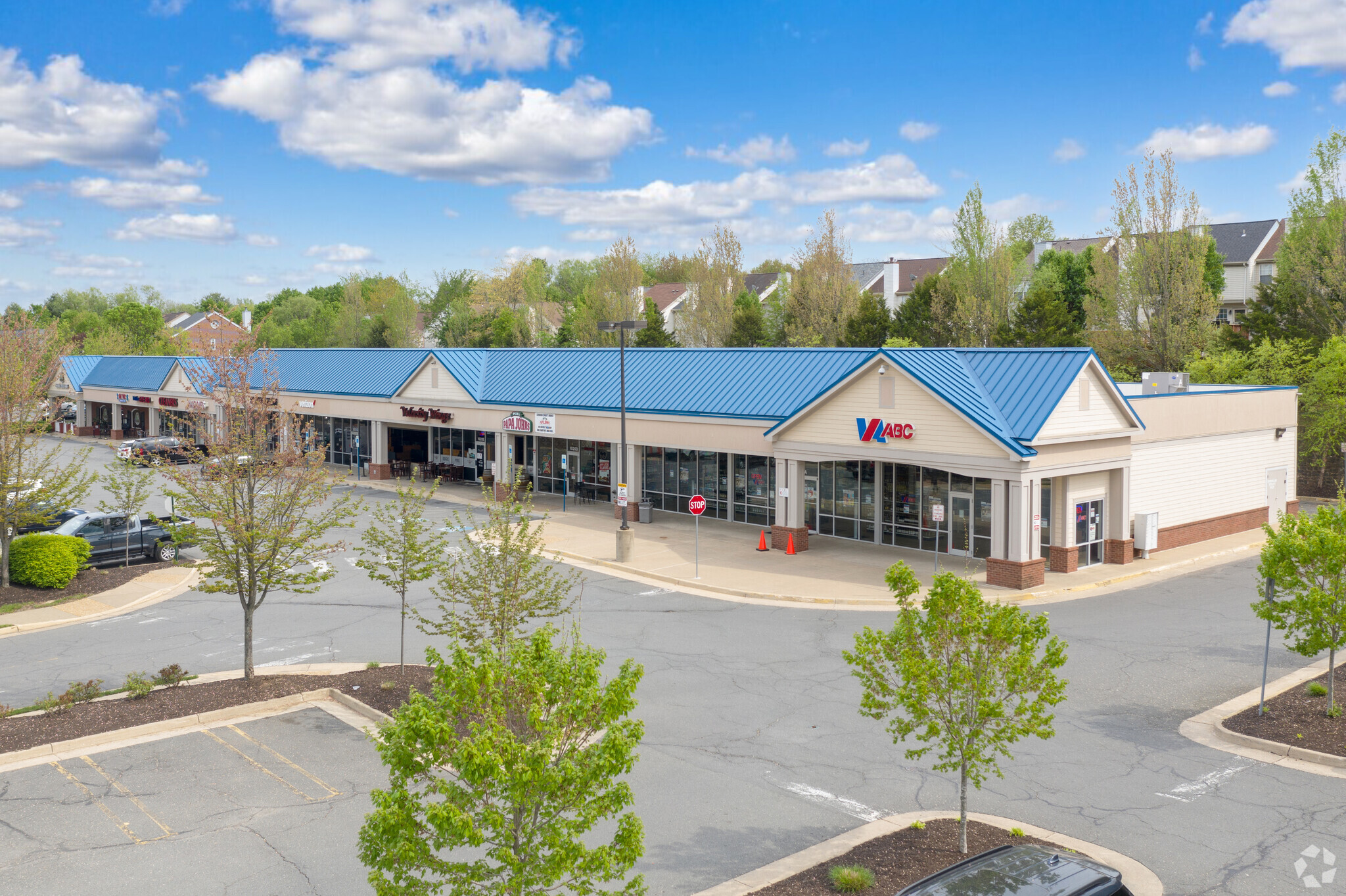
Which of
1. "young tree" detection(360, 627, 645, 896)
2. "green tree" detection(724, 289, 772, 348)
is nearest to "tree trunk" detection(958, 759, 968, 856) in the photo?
"young tree" detection(360, 627, 645, 896)

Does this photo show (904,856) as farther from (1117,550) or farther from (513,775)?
(1117,550)

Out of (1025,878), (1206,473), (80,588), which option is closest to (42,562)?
(80,588)

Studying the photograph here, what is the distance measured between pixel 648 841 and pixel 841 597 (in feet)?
47.2

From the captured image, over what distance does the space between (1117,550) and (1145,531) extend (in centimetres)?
125

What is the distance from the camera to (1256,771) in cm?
1480

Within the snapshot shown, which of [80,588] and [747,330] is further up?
[747,330]

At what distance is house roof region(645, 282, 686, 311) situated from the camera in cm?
10362

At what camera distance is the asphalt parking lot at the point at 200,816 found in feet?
38.0

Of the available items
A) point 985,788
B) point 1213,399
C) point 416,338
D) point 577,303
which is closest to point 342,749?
point 985,788

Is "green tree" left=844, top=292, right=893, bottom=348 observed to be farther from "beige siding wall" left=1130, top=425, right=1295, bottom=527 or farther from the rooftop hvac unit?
"beige siding wall" left=1130, top=425, right=1295, bottom=527

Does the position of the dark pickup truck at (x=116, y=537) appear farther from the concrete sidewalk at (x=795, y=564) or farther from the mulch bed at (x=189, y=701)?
the mulch bed at (x=189, y=701)

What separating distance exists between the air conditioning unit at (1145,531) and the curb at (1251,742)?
41.7ft

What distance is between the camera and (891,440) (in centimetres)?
2933

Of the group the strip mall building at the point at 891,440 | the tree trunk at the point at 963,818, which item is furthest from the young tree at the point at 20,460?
the tree trunk at the point at 963,818
